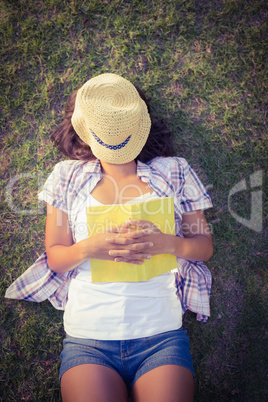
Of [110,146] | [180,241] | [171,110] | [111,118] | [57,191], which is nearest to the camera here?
[111,118]

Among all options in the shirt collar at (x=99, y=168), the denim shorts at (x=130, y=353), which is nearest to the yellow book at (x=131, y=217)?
the shirt collar at (x=99, y=168)

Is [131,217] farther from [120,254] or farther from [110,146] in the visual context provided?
[110,146]

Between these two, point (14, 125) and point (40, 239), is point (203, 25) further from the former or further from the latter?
point (40, 239)

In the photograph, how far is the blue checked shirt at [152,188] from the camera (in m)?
2.18

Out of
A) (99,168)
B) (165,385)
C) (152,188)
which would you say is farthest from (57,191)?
(165,385)

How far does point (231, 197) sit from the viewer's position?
2.70 m

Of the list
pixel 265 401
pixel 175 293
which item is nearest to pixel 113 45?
pixel 175 293

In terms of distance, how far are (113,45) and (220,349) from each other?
2.86 meters

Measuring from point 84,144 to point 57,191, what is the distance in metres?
0.42

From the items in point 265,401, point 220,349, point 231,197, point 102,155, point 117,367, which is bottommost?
point 265,401

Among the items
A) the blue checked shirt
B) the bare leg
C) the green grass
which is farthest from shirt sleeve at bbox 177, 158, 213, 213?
the bare leg

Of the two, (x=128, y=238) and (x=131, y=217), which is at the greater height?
(x=131, y=217)

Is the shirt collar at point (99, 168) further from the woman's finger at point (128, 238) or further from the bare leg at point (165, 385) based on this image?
the bare leg at point (165, 385)

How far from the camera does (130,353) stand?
1.94 meters
